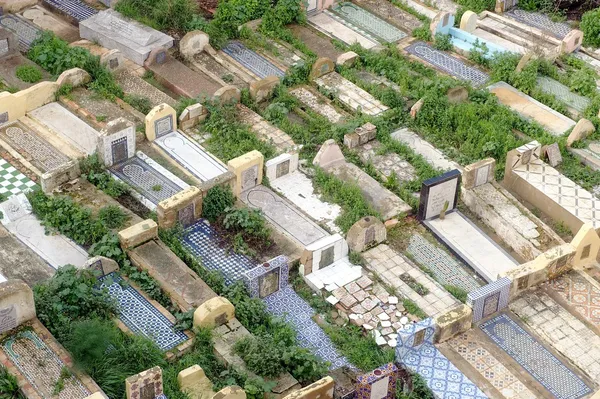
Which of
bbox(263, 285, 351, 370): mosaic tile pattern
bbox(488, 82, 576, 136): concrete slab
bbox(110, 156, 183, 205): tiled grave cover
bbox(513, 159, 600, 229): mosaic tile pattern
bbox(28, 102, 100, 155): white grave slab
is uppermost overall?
bbox(488, 82, 576, 136): concrete slab

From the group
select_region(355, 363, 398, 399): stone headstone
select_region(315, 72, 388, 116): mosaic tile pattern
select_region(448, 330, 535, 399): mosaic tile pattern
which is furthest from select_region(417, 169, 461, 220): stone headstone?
select_region(355, 363, 398, 399): stone headstone

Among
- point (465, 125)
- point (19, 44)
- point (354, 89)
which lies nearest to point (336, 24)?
point (354, 89)

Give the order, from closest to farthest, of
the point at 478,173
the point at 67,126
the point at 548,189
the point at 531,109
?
the point at 478,173, the point at 548,189, the point at 67,126, the point at 531,109

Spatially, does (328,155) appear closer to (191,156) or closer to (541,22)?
(191,156)

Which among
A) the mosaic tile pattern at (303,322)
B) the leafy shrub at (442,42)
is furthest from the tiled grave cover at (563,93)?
the mosaic tile pattern at (303,322)

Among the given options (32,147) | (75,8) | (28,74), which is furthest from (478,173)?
(75,8)

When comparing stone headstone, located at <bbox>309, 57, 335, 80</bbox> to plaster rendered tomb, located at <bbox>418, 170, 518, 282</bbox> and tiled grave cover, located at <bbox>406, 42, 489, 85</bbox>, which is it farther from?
plaster rendered tomb, located at <bbox>418, 170, 518, 282</bbox>

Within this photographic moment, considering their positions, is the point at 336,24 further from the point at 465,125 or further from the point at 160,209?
the point at 160,209
